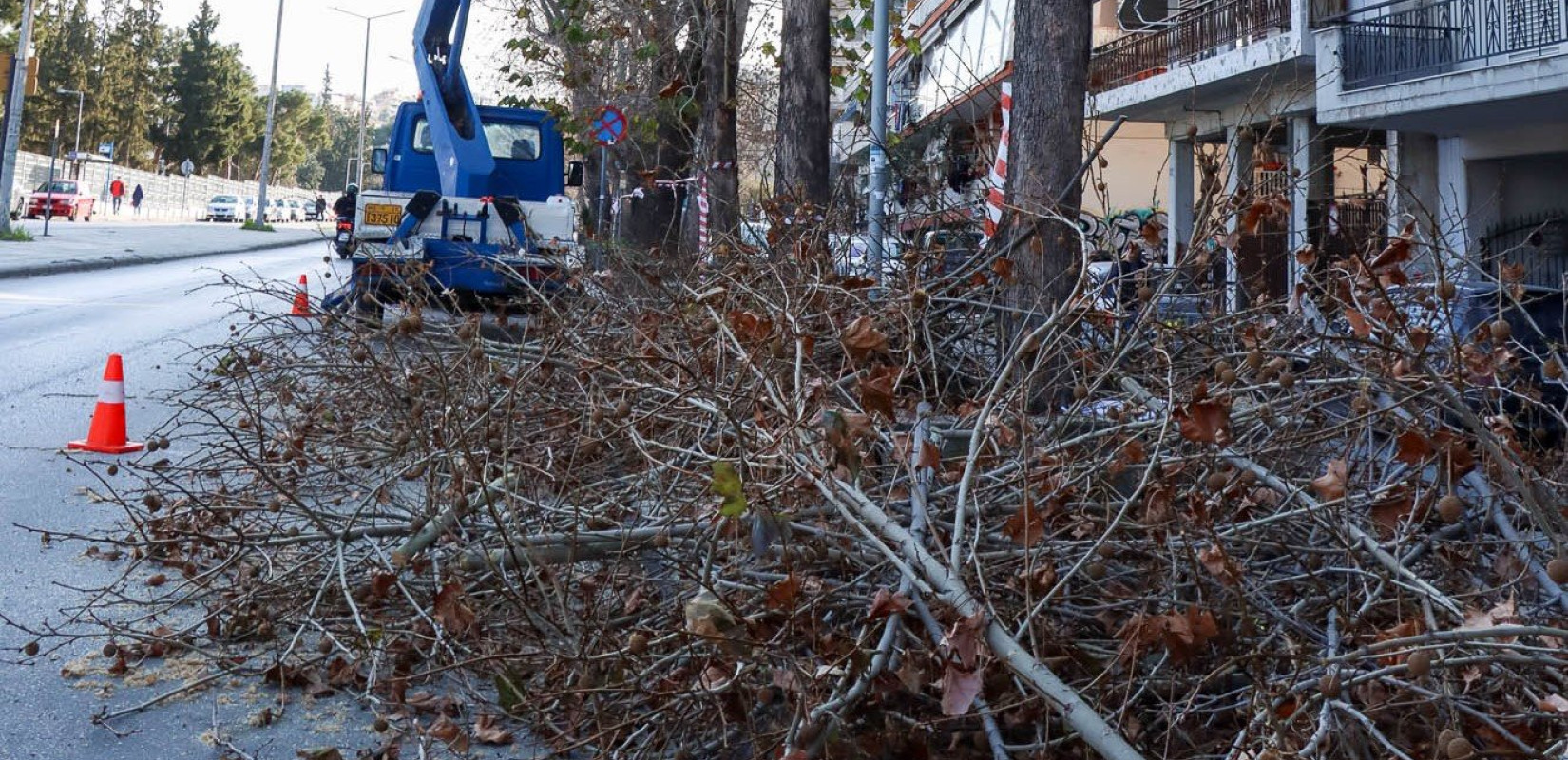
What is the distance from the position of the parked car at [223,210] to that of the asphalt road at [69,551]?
191 ft

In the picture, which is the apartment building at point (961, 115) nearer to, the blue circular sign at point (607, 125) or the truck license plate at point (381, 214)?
the blue circular sign at point (607, 125)

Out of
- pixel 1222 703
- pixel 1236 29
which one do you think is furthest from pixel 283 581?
pixel 1236 29

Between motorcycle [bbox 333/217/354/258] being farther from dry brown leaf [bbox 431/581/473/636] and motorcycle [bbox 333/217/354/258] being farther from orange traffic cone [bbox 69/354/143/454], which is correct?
dry brown leaf [bbox 431/581/473/636]

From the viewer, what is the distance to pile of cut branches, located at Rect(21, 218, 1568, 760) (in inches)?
129

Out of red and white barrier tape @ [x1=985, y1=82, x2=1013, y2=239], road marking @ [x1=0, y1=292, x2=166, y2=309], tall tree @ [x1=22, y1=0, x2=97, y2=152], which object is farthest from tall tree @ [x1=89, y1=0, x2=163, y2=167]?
red and white barrier tape @ [x1=985, y1=82, x2=1013, y2=239]

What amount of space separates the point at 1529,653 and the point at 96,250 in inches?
1237

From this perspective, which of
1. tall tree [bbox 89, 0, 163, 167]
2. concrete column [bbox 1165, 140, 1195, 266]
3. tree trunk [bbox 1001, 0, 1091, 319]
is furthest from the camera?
tall tree [bbox 89, 0, 163, 167]

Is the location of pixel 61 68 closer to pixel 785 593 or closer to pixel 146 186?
pixel 146 186

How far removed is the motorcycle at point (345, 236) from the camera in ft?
52.2

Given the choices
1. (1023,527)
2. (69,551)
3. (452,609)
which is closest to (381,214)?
(69,551)

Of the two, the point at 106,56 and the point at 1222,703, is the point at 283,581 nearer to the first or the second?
the point at 1222,703

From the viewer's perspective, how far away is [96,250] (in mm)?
30266

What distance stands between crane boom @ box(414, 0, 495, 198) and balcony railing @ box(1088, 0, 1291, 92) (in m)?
8.24

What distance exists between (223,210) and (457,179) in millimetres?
60324
